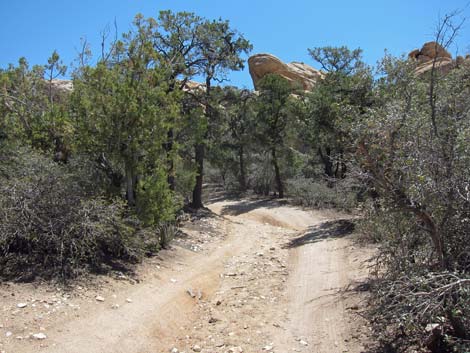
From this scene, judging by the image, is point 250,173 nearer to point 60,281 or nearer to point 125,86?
point 125,86

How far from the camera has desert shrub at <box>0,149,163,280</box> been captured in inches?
332

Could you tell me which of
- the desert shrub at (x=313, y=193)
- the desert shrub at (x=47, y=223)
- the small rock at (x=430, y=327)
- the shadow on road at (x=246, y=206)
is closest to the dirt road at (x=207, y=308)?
the desert shrub at (x=47, y=223)

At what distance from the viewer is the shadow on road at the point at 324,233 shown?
15705 mm

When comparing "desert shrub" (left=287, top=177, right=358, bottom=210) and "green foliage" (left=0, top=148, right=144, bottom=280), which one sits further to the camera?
"desert shrub" (left=287, top=177, right=358, bottom=210)

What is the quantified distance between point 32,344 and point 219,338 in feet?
9.30

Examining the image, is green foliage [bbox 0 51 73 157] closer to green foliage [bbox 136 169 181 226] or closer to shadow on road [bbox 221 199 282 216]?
green foliage [bbox 136 169 181 226]

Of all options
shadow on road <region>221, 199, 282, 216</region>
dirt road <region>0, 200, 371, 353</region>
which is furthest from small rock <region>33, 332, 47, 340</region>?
shadow on road <region>221, 199, 282, 216</region>

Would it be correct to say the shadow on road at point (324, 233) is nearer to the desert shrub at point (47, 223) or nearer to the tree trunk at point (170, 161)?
the tree trunk at point (170, 161)

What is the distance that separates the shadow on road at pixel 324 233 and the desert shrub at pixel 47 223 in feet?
24.9

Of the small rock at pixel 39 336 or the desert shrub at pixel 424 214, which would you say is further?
the small rock at pixel 39 336

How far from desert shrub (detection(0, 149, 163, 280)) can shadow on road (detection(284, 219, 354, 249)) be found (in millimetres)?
7576

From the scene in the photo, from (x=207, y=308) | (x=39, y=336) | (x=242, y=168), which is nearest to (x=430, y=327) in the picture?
(x=207, y=308)

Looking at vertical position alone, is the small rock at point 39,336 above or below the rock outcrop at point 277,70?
below

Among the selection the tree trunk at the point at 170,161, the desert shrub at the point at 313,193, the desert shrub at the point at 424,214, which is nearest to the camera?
the desert shrub at the point at 424,214
